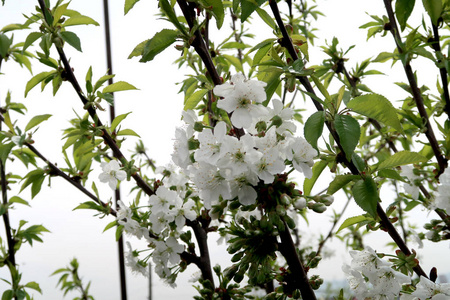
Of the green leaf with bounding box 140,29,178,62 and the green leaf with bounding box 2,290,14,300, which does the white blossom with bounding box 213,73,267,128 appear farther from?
the green leaf with bounding box 2,290,14,300

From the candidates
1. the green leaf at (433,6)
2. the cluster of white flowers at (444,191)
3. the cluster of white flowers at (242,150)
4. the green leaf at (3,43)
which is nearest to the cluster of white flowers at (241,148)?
the cluster of white flowers at (242,150)

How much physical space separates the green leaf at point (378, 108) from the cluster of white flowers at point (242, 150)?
0.13m

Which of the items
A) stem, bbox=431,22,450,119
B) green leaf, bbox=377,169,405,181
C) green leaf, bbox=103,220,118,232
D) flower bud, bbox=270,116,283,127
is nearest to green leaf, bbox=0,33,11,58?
green leaf, bbox=103,220,118,232

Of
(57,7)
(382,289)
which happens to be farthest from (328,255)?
(57,7)

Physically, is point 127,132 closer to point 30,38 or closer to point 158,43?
point 30,38

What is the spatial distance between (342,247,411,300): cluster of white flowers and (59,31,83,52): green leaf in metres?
1.06

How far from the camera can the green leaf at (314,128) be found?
0.80 meters

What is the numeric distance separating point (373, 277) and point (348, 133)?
1.55 ft

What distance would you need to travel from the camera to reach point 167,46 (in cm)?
91

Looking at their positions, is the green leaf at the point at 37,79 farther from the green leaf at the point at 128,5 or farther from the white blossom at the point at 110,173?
the green leaf at the point at 128,5

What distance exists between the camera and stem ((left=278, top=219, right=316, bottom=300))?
0.92 m

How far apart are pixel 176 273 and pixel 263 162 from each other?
0.88 metres

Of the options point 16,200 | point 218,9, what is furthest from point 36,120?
point 218,9

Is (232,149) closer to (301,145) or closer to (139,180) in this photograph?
(301,145)
